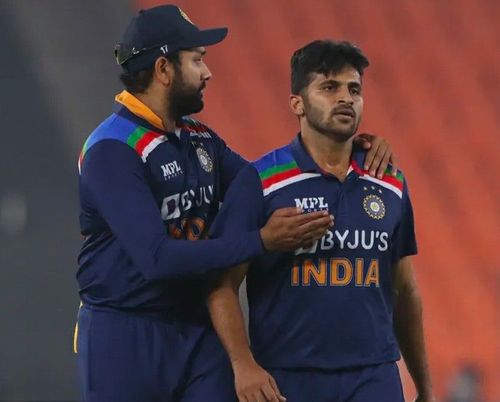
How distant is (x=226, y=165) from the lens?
3.13m

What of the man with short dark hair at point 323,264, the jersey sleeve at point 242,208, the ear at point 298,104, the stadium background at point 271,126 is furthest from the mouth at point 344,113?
the stadium background at point 271,126

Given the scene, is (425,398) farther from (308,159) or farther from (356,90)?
(356,90)

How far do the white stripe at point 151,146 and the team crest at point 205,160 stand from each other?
11cm

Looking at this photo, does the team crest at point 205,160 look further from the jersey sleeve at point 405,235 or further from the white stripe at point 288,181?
the jersey sleeve at point 405,235

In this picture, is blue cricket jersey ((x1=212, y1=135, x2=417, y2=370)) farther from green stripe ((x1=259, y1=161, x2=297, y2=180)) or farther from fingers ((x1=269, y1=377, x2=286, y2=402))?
fingers ((x1=269, y1=377, x2=286, y2=402))

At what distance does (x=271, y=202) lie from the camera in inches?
115

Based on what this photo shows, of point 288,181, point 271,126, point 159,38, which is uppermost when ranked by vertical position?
point 159,38

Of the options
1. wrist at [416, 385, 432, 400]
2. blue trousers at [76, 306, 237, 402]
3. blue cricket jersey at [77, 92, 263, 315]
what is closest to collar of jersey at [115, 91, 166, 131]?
blue cricket jersey at [77, 92, 263, 315]

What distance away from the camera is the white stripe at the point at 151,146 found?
288cm

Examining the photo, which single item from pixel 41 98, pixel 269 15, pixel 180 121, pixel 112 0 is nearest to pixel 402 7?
pixel 269 15

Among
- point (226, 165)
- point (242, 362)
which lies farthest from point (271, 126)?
point (242, 362)

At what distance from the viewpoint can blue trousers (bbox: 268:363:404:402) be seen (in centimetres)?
289

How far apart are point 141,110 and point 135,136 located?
→ 0.09 metres

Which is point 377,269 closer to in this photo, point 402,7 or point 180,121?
point 180,121
